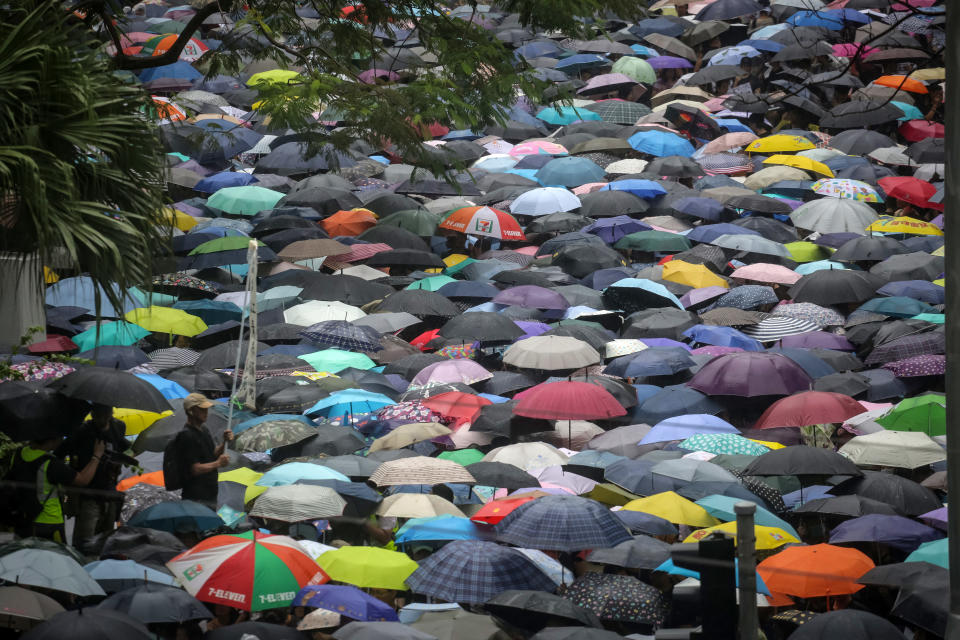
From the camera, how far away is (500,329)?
16.7m

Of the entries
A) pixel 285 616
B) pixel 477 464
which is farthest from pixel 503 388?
pixel 285 616

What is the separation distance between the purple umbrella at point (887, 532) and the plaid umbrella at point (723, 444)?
224 centimetres

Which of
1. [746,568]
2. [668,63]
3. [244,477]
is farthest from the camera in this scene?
[668,63]

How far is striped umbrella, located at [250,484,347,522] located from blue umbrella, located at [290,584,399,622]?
4.79 ft

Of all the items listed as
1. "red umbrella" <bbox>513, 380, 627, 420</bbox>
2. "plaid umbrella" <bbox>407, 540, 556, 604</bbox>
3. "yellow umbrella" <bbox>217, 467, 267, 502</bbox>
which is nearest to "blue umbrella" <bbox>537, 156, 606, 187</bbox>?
"red umbrella" <bbox>513, 380, 627, 420</bbox>

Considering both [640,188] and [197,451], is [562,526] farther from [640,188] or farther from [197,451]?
[640,188]

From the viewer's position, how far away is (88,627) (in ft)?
21.9

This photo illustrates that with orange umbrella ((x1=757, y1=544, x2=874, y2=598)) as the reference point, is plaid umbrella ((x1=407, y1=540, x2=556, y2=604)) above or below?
above

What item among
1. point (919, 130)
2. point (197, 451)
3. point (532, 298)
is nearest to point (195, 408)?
point (197, 451)

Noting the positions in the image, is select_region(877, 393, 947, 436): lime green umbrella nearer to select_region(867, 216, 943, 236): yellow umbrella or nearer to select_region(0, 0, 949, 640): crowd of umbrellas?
select_region(0, 0, 949, 640): crowd of umbrellas

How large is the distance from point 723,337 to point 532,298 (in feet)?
9.28

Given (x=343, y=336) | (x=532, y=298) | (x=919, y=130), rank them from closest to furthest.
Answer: (x=343, y=336), (x=532, y=298), (x=919, y=130)

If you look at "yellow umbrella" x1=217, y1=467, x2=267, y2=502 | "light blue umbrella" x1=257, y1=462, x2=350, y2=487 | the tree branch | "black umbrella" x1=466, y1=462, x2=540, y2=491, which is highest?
the tree branch

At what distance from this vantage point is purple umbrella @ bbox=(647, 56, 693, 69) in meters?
34.9
